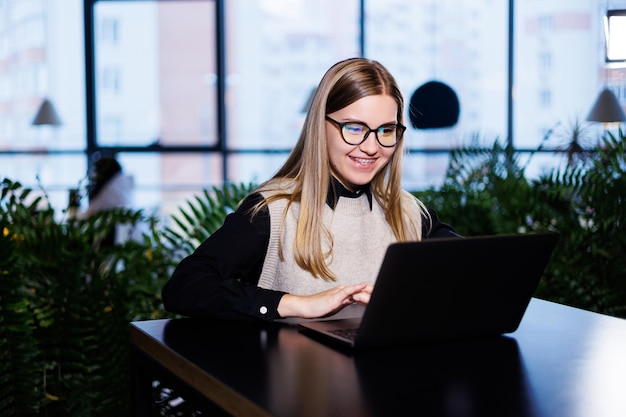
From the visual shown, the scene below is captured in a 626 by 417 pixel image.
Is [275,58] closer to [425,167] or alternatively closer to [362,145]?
[425,167]

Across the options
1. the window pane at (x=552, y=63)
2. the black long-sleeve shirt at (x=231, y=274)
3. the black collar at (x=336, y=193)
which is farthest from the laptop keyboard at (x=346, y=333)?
the window pane at (x=552, y=63)

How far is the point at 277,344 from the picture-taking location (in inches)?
58.0

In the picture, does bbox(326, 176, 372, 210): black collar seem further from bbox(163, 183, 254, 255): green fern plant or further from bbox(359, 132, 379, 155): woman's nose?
bbox(163, 183, 254, 255): green fern plant

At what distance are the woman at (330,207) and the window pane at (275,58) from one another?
265 inches

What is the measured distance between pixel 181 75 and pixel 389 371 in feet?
26.1

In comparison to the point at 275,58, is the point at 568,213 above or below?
below

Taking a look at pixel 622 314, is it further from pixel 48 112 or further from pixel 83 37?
pixel 83 37

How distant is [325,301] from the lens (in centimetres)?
159

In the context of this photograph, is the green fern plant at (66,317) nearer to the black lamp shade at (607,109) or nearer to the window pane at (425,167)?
the black lamp shade at (607,109)

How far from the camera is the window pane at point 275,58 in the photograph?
8.81 metres

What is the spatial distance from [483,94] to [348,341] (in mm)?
7445

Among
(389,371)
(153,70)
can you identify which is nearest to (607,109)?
(153,70)

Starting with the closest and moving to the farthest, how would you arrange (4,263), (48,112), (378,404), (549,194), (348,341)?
(378,404)
(348,341)
(4,263)
(549,194)
(48,112)

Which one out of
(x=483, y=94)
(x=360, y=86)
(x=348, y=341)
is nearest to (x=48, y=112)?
(x=483, y=94)
